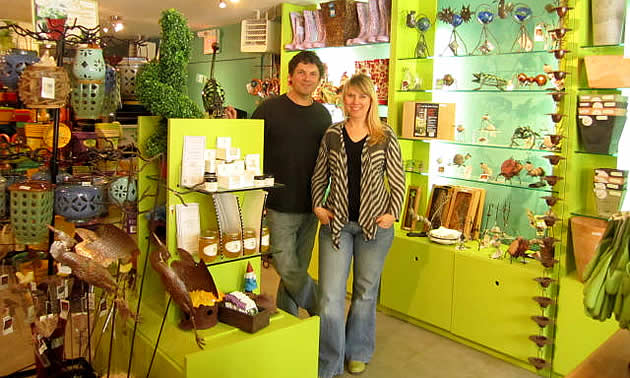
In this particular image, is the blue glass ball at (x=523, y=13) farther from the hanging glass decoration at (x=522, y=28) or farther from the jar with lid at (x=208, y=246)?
the jar with lid at (x=208, y=246)

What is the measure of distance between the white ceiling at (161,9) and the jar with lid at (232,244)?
2997 mm

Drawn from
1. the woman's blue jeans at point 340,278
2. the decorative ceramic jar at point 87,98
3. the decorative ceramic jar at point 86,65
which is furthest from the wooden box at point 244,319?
the decorative ceramic jar at point 86,65

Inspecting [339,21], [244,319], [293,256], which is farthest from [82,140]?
[339,21]

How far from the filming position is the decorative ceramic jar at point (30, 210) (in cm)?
229

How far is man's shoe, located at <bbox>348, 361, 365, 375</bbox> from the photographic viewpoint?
3.14 m

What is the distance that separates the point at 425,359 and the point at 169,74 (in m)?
2.13

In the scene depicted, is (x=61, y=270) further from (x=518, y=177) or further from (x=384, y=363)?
(x=518, y=177)

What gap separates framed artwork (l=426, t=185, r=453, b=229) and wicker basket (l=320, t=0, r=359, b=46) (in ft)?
4.60

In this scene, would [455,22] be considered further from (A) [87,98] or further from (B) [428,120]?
(A) [87,98]

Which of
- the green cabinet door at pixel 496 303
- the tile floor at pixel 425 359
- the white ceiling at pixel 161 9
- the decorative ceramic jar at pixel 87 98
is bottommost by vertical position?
the tile floor at pixel 425 359

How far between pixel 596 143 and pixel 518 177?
27.2 inches

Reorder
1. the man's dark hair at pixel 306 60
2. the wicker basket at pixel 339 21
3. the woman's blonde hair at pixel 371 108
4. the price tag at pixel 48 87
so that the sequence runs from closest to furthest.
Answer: the price tag at pixel 48 87
the woman's blonde hair at pixel 371 108
the man's dark hair at pixel 306 60
the wicker basket at pixel 339 21

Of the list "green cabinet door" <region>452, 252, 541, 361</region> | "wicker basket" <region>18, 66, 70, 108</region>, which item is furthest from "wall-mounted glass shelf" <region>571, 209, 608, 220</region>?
"wicker basket" <region>18, 66, 70, 108</region>

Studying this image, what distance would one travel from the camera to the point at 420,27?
3914 millimetres
